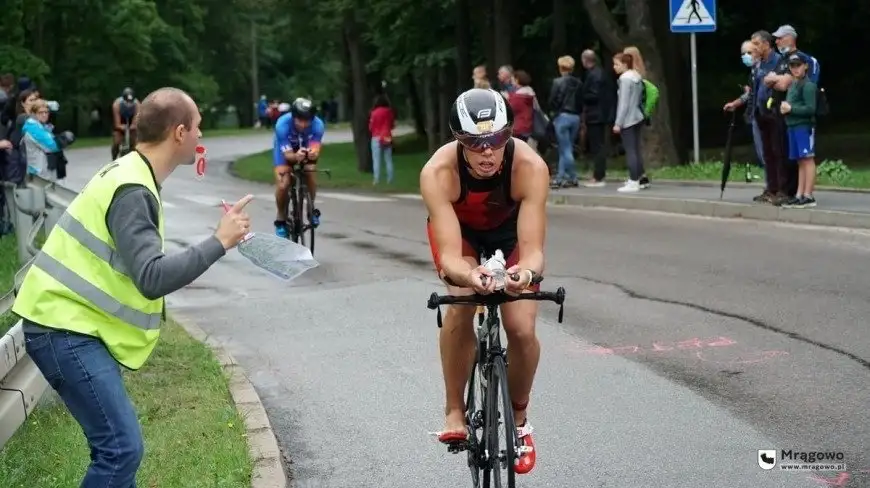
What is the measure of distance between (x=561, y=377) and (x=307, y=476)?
243 cm

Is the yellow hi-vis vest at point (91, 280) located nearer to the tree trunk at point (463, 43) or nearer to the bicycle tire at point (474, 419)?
the bicycle tire at point (474, 419)

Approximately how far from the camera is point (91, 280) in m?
4.66

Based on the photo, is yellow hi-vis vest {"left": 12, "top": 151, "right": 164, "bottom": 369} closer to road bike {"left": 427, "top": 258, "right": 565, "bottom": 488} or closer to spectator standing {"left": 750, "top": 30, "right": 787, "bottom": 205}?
road bike {"left": 427, "top": 258, "right": 565, "bottom": 488}

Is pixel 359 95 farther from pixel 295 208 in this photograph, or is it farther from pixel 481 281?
pixel 481 281

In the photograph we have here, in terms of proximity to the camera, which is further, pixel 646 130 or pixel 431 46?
pixel 431 46

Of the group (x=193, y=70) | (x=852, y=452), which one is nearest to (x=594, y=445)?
(x=852, y=452)

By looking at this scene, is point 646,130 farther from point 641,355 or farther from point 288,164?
point 641,355

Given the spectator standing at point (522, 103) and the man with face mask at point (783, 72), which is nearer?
the man with face mask at point (783, 72)

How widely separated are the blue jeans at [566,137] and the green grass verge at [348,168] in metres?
5.36

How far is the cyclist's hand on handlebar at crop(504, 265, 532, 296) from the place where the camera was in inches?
209

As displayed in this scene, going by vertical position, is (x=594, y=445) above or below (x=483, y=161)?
below

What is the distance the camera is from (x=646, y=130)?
25.8m

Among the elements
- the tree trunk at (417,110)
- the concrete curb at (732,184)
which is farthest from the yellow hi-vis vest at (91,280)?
the tree trunk at (417,110)

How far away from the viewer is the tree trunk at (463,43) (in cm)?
3231
